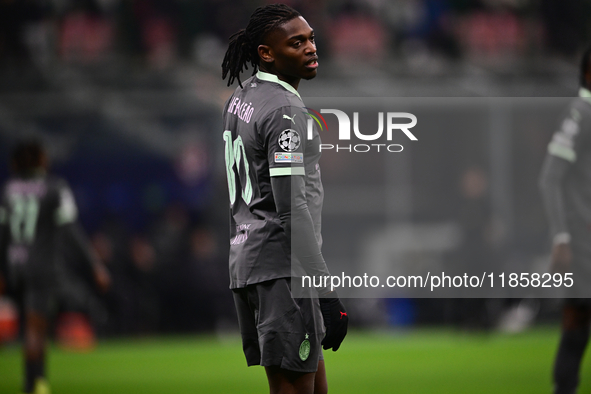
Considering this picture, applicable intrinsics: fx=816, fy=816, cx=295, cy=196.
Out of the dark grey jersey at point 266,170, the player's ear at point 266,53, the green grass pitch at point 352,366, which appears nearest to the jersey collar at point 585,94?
the dark grey jersey at point 266,170

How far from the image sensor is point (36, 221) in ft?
23.7

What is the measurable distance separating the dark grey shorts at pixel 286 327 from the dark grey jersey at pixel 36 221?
171 inches

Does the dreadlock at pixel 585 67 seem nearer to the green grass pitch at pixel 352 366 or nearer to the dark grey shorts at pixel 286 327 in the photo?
the dark grey shorts at pixel 286 327

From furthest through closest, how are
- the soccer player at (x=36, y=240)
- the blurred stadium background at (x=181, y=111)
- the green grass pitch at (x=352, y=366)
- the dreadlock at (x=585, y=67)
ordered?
the blurred stadium background at (x=181, y=111) < the green grass pitch at (x=352, y=366) < the soccer player at (x=36, y=240) < the dreadlock at (x=585, y=67)

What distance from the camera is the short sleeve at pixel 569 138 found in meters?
4.62

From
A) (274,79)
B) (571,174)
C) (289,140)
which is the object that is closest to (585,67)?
(571,174)

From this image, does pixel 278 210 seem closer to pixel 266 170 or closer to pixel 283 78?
pixel 266 170

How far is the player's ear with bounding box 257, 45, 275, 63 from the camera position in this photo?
11.1 feet

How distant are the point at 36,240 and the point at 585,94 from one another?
4791mm

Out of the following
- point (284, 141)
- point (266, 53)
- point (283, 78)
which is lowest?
point (284, 141)

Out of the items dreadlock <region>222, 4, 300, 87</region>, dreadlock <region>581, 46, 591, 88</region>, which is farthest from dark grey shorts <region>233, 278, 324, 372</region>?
dreadlock <region>581, 46, 591, 88</region>

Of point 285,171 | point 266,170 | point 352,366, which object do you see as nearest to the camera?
point 285,171

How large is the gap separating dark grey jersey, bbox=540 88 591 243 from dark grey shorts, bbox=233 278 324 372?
6.40ft

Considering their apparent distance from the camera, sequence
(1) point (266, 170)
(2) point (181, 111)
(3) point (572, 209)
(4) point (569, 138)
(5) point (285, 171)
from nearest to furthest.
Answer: (5) point (285, 171) < (1) point (266, 170) < (4) point (569, 138) < (3) point (572, 209) < (2) point (181, 111)
